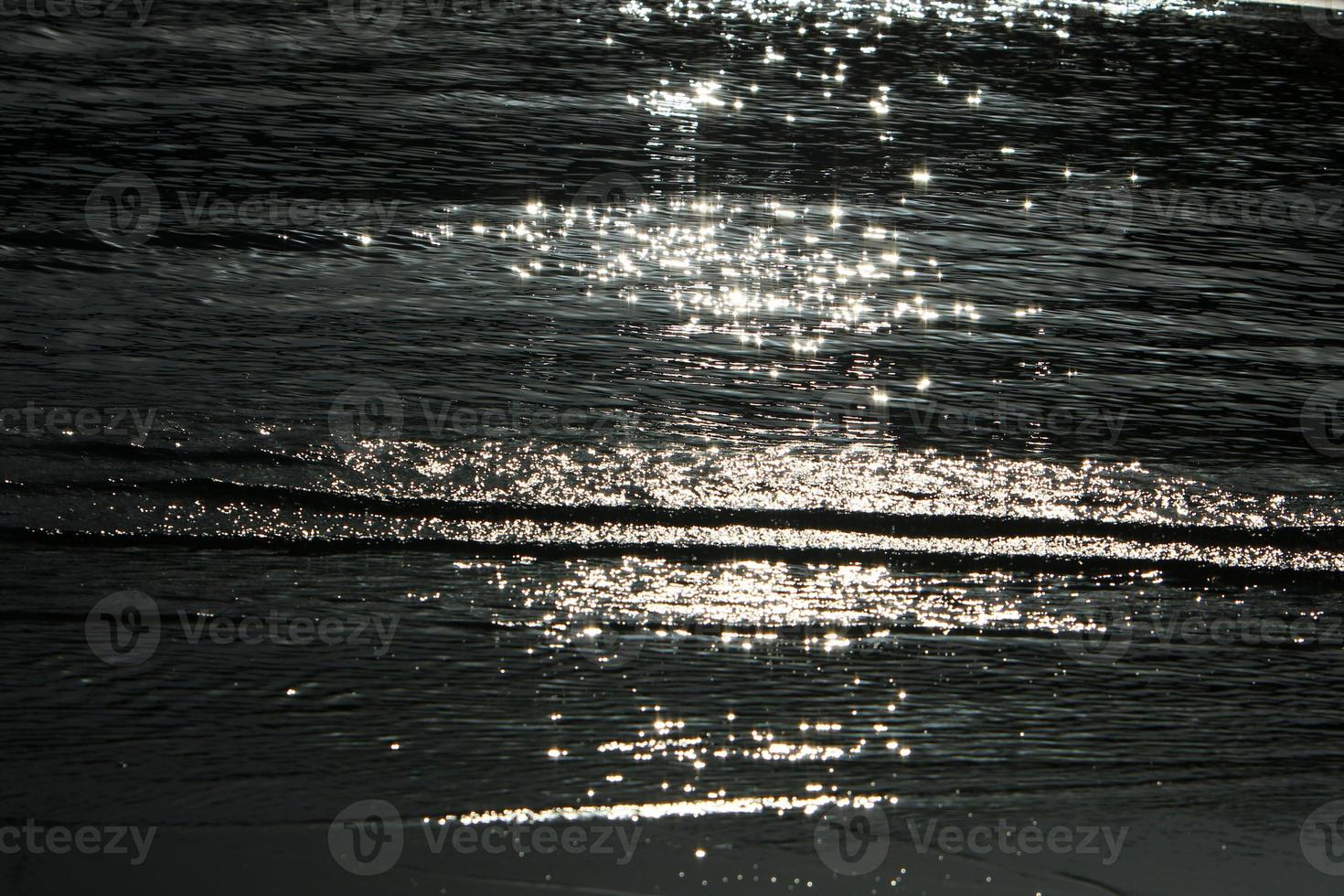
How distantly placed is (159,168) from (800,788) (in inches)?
54.4

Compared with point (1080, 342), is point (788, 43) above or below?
above

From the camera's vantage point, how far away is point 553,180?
1988mm

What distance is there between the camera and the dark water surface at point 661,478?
0.97 m

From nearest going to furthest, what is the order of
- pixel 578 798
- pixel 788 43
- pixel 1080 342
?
pixel 578 798 → pixel 1080 342 → pixel 788 43

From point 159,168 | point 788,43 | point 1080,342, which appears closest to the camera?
point 1080,342

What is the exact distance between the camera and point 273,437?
4.40 feet

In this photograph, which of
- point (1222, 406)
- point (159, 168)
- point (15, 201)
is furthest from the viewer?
point (159, 168)

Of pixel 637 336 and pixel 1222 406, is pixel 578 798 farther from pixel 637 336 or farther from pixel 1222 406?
pixel 1222 406

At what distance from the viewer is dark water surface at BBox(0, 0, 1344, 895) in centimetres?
97

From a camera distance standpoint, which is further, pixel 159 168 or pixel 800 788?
pixel 159 168

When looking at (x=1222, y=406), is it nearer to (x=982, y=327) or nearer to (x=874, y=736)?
Answer: (x=982, y=327)

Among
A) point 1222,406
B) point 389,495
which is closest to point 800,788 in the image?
point 389,495

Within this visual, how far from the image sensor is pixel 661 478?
1322 mm

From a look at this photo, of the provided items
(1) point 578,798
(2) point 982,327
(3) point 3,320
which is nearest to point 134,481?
(3) point 3,320
